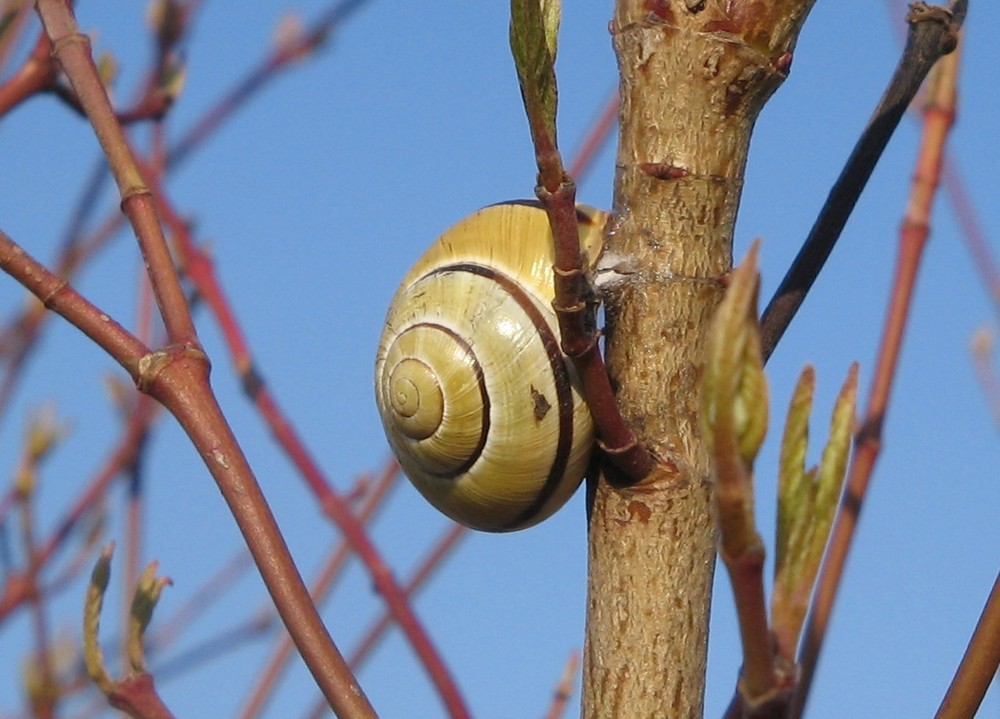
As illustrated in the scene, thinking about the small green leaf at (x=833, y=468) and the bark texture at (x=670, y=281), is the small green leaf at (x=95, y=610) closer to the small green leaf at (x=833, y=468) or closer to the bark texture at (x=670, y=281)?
the bark texture at (x=670, y=281)

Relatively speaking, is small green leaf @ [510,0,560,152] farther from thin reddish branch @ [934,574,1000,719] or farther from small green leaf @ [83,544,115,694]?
small green leaf @ [83,544,115,694]

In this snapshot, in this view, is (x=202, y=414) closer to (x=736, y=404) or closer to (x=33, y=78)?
(x=736, y=404)

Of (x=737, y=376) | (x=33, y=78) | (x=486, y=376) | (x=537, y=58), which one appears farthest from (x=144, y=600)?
(x=33, y=78)

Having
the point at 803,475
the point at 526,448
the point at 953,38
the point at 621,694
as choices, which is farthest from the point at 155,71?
the point at 803,475

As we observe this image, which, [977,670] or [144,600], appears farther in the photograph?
[144,600]

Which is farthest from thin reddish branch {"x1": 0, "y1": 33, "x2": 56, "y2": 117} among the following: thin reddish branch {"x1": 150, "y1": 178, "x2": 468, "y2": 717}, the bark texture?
the bark texture

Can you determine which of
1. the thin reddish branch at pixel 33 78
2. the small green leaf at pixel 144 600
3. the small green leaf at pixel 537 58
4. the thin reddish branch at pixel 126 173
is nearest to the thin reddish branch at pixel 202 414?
the thin reddish branch at pixel 126 173
